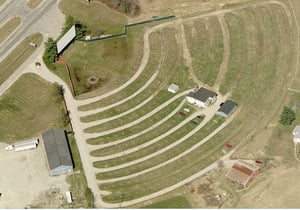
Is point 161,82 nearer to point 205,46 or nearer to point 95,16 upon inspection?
point 205,46

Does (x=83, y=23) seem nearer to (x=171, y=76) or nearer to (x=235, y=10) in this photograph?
(x=171, y=76)

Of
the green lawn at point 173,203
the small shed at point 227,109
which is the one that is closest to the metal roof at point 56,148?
the green lawn at point 173,203

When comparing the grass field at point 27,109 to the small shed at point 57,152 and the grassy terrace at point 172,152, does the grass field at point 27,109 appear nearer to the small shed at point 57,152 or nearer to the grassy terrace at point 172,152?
the small shed at point 57,152

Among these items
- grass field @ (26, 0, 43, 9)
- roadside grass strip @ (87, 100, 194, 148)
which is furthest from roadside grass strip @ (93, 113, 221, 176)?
grass field @ (26, 0, 43, 9)

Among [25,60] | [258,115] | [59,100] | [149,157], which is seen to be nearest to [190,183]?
[149,157]

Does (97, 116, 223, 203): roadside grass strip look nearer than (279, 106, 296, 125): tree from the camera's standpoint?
Yes

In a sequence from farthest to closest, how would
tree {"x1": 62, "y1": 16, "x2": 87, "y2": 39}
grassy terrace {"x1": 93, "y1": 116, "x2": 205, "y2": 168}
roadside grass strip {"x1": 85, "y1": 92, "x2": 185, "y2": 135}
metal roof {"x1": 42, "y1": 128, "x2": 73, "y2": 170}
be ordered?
1. tree {"x1": 62, "y1": 16, "x2": 87, "y2": 39}
2. roadside grass strip {"x1": 85, "y1": 92, "x2": 185, "y2": 135}
3. grassy terrace {"x1": 93, "y1": 116, "x2": 205, "y2": 168}
4. metal roof {"x1": 42, "y1": 128, "x2": 73, "y2": 170}

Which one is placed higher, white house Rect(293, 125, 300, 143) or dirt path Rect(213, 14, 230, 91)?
dirt path Rect(213, 14, 230, 91)

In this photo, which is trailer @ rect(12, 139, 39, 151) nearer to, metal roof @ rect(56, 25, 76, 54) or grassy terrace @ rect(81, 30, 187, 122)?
grassy terrace @ rect(81, 30, 187, 122)
